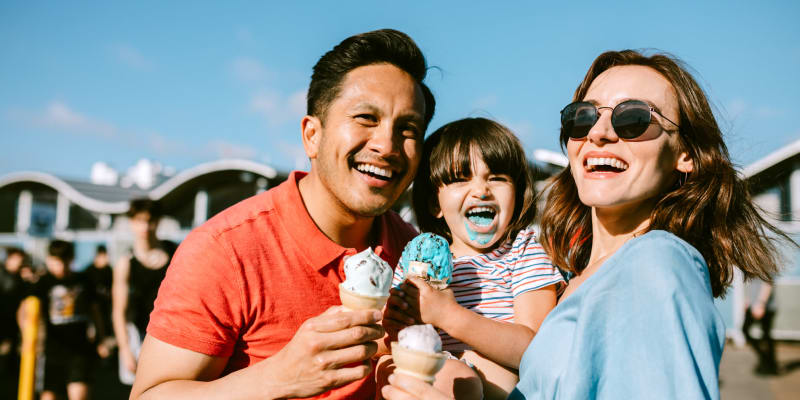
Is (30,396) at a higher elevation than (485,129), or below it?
below

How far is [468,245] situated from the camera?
3.08 metres

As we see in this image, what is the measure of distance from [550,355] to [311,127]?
6.31 ft

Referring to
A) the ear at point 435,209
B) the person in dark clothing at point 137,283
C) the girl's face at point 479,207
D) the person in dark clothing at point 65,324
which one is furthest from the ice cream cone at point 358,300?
the person in dark clothing at point 65,324

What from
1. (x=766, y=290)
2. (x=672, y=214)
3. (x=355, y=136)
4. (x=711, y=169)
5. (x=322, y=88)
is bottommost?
(x=766, y=290)

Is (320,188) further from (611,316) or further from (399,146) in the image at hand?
(611,316)

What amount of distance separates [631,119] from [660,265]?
66cm

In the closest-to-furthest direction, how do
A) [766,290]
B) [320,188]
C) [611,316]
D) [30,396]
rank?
[611,316] → [320,188] → [30,396] → [766,290]

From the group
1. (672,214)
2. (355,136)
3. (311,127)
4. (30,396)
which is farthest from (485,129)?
(30,396)

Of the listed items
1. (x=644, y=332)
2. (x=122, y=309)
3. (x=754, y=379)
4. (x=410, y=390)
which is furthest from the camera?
(x=754, y=379)

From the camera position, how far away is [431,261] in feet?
8.41

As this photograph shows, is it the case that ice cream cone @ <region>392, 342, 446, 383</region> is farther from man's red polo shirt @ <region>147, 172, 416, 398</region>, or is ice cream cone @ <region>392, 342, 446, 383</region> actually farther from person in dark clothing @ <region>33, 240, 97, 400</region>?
person in dark clothing @ <region>33, 240, 97, 400</region>

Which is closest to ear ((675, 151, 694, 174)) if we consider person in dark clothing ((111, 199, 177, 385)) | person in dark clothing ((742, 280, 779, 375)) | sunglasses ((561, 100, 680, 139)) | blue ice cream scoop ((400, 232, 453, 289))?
sunglasses ((561, 100, 680, 139))

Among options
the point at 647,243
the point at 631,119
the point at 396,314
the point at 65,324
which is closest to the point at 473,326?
the point at 396,314

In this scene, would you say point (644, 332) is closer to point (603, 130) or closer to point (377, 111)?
point (603, 130)
